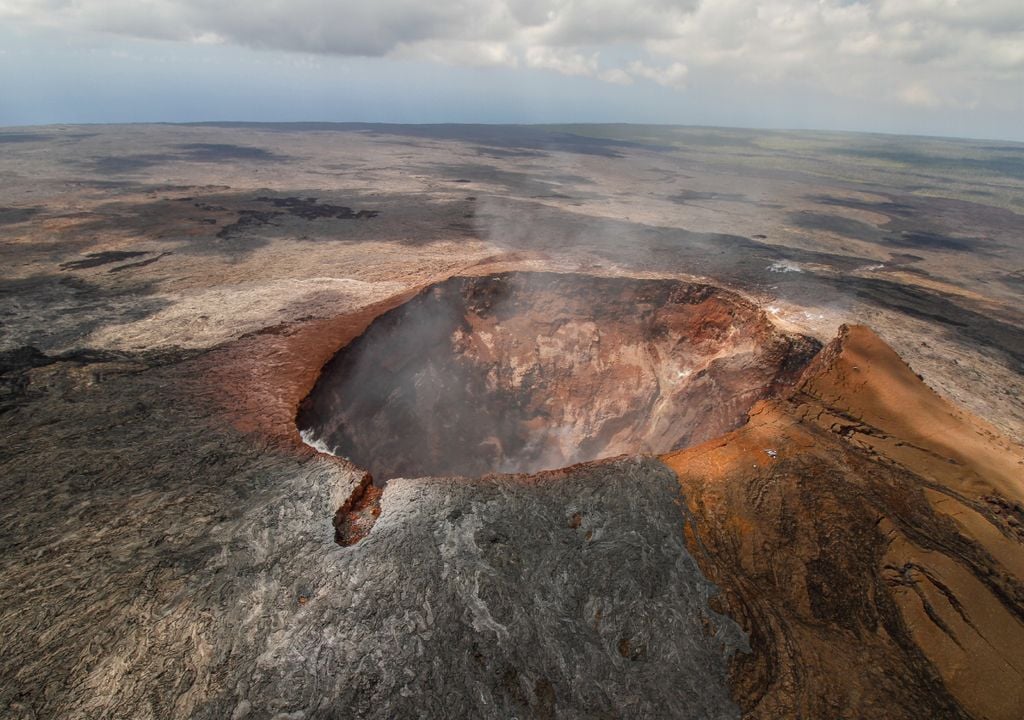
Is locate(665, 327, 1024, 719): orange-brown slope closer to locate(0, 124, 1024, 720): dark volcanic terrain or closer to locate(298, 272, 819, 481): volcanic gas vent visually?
locate(0, 124, 1024, 720): dark volcanic terrain

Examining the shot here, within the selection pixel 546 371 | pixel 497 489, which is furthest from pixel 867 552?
pixel 546 371

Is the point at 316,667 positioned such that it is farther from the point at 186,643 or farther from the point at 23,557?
the point at 23,557

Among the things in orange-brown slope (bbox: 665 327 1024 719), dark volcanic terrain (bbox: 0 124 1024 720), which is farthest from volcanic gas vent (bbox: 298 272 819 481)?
orange-brown slope (bbox: 665 327 1024 719)

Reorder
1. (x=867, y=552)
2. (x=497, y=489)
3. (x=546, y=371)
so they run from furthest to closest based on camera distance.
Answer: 1. (x=546, y=371)
2. (x=497, y=489)
3. (x=867, y=552)

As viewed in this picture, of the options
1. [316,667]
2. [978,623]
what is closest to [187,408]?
[316,667]

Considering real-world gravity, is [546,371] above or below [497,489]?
below

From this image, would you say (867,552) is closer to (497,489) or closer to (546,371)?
(497,489)

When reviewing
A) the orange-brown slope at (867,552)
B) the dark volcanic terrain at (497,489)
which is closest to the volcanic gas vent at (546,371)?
the dark volcanic terrain at (497,489)
